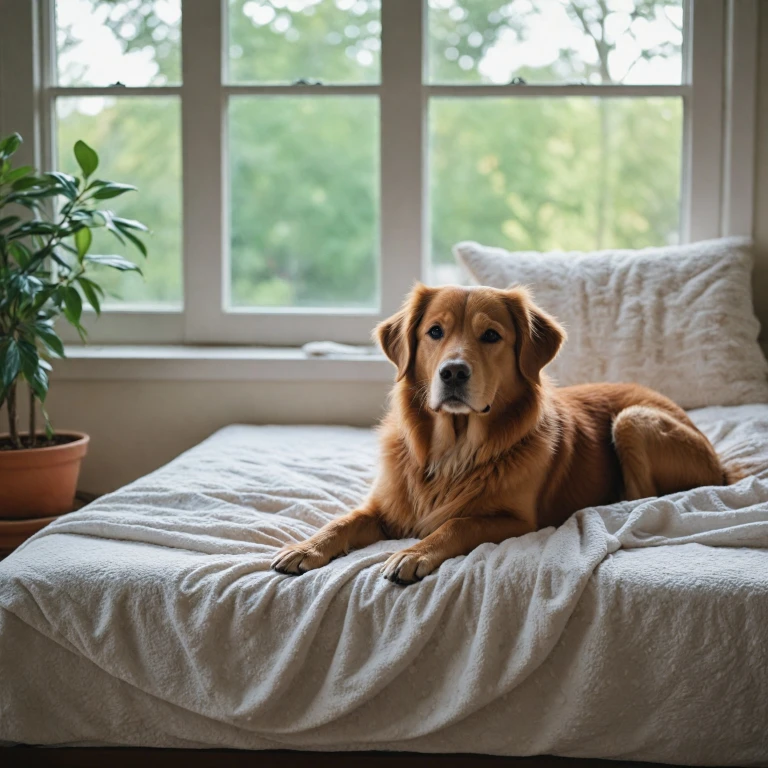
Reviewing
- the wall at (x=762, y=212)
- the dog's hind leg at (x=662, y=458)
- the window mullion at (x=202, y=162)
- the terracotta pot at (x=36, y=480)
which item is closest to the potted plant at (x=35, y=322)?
the terracotta pot at (x=36, y=480)

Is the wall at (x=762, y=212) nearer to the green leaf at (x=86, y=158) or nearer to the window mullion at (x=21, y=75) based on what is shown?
the green leaf at (x=86, y=158)

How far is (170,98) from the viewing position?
3.27 meters

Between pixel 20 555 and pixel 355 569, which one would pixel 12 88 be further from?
pixel 355 569

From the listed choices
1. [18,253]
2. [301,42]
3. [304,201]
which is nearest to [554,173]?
[304,201]

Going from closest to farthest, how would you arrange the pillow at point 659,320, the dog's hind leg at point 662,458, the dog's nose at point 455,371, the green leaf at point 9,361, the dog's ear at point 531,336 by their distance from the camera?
the dog's nose at point 455,371 < the dog's ear at point 531,336 < the dog's hind leg at point 662,458 < the green leaf at point 9,361 < the pillow at point 659,320

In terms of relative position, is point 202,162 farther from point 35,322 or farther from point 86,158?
point 35,322

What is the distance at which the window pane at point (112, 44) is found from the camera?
10.7 ft

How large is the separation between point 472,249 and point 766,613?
1.67 meters

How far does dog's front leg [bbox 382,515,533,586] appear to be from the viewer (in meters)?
1.62

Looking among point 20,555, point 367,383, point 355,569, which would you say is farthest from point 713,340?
point 20,555

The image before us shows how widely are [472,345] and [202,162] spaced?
5.62 ft

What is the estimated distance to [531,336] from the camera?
2.00 metres

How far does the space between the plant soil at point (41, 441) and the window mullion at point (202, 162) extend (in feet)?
2.11

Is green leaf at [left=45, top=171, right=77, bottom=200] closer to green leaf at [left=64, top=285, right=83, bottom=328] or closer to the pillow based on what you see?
green leaf at [left=64, top=285, right=83, bottom=328]
